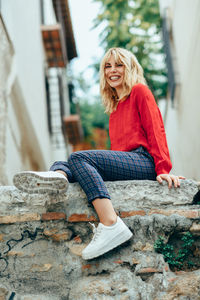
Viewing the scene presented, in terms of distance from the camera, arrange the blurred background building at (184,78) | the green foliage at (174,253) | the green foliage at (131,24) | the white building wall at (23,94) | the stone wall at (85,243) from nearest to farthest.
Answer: the stone wall at (85,243) < the green foliage at (174,253) < the white building wall at (23,94) < the blurred background building at (184,78) < the green foliage at (131,24)

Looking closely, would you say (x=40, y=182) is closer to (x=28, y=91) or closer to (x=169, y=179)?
(x=169, y=179)

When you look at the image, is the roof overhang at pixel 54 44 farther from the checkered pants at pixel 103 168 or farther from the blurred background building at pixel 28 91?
the checkered pants at pixel 103 168

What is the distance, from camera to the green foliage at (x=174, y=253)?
2428 mm

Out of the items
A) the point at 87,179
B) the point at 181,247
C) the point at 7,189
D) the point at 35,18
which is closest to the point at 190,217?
the point at 181,247

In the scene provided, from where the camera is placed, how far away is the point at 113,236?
2.34 metres

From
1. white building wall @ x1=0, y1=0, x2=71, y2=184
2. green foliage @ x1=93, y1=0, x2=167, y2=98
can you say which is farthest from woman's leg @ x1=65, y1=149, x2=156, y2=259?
green foliage @ x1=93, y1=0, x2=167, y2=98

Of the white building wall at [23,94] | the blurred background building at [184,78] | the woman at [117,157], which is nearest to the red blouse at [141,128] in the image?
the woman at [117,157]

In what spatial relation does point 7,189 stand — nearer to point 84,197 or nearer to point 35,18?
point 84,197

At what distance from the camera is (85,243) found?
8.27ft

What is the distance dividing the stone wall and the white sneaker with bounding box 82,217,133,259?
4.0 inches

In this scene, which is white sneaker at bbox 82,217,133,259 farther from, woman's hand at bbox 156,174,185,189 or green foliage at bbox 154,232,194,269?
woman's hand at bbox 156,174,185,189

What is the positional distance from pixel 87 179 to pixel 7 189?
0.59 m

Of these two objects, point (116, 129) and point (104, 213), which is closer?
point (104, 213)

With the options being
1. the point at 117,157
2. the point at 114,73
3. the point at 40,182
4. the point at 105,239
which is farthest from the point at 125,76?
the point at 105,239
